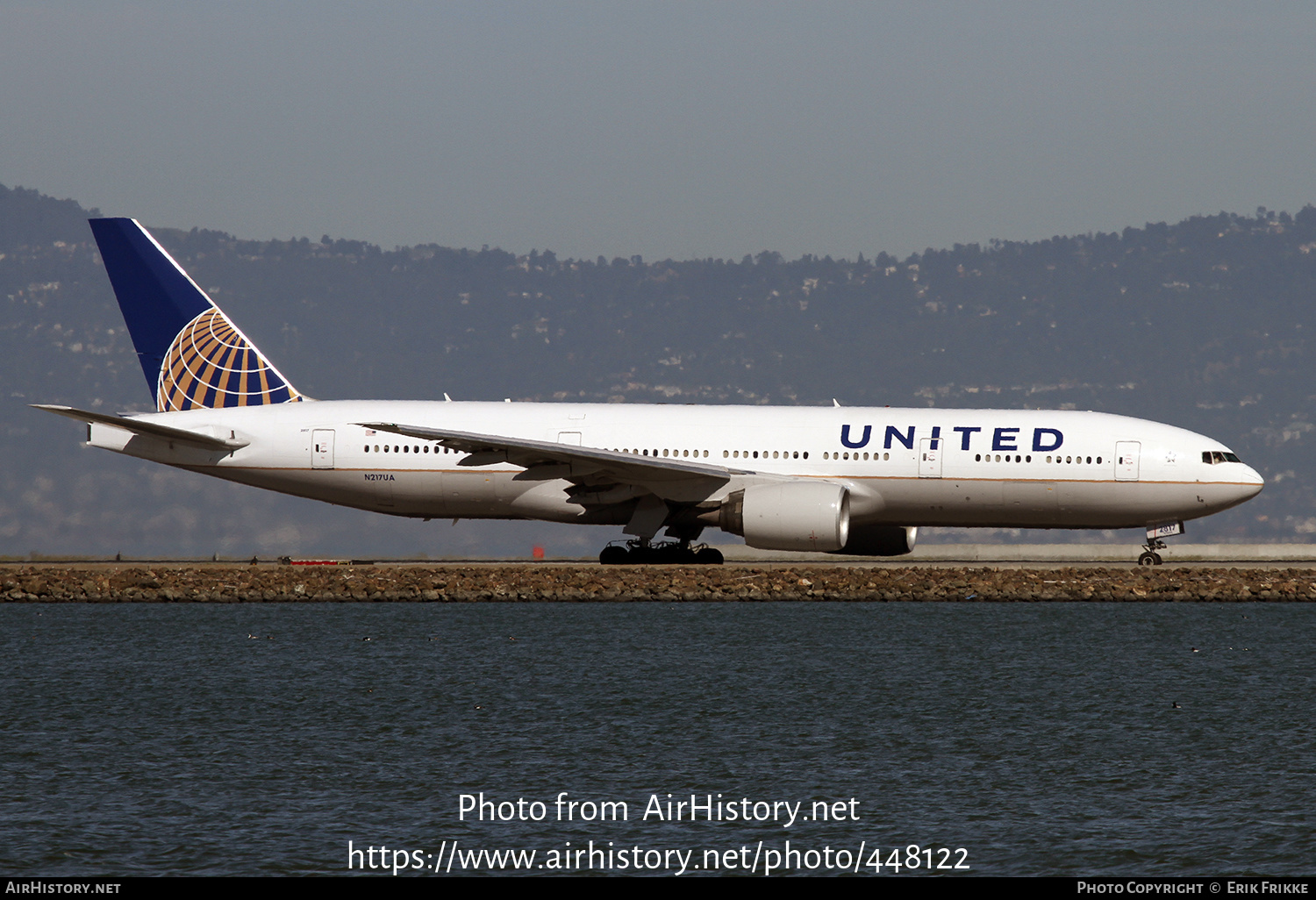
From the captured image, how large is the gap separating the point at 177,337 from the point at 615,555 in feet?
43.0

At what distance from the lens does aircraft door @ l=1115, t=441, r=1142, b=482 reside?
35156 millimetres

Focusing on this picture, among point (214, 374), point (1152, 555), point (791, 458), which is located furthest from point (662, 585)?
point (214, 374)

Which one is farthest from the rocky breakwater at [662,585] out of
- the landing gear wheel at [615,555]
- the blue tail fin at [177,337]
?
the blue tail fin at [177,337]

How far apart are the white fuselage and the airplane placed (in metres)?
0.04

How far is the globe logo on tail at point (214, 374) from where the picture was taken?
39969mm

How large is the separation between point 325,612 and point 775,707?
604 inches

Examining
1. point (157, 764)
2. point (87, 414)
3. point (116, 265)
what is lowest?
point (157, 764)

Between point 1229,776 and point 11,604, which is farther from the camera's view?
point 11,604

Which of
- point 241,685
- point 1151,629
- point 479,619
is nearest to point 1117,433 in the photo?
point 1151,629

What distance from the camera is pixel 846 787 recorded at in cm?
1792

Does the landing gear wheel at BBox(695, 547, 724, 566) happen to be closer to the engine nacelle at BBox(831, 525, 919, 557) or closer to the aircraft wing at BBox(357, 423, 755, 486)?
the aircraft wing at BBox(357, 423, 755, 486)

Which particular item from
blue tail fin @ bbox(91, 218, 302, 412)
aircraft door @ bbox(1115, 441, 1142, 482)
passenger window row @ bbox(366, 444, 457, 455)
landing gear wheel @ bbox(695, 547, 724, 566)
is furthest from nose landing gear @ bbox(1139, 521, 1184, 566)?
blue tail fin @ bbox(91, 218, 302, 412)

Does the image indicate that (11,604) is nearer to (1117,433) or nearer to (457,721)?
(457,721)

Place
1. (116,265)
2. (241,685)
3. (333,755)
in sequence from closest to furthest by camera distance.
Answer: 1. (333,755)
2. (241,685)
3. (116,265)
